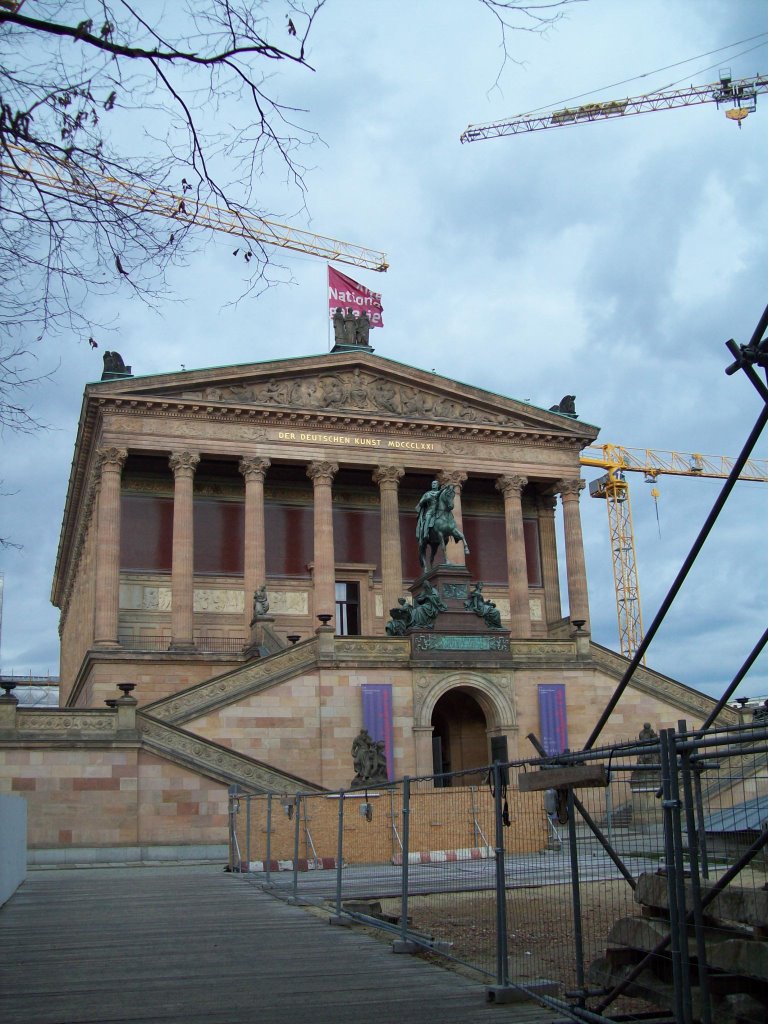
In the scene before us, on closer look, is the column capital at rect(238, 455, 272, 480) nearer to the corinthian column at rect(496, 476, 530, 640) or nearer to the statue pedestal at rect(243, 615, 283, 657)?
the statue pedestal at rect(243, 615, 283, 657)

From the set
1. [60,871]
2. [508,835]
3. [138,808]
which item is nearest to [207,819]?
[138,808]

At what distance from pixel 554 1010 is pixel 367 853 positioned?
55.3 feet

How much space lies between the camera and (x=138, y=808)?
32531mm

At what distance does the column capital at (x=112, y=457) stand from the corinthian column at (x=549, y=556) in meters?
22.8

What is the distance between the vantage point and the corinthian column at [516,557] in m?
55.1

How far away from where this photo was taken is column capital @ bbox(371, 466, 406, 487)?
54875 millimetres

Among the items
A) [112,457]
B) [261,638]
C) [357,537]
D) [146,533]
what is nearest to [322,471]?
[357,537]

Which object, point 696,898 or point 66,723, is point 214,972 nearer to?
point 696,898

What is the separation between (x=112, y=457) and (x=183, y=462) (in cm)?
312

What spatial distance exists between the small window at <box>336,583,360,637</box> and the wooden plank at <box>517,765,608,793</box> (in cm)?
4637

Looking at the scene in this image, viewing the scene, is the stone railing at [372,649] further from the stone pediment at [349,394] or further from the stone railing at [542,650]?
the stone pediment at [349,394]

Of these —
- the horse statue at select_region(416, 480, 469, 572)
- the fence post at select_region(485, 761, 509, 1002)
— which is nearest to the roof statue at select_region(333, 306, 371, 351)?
the horse statue at select_region(416, 480, 469, 572)

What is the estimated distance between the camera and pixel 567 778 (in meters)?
9.43

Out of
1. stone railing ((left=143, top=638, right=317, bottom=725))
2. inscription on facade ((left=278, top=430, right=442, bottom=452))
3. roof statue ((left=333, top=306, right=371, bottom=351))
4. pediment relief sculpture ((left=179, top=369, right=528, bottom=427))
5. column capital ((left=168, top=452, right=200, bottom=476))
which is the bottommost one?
stone railing ((left=143, top=638, right=317, bottom=725))
